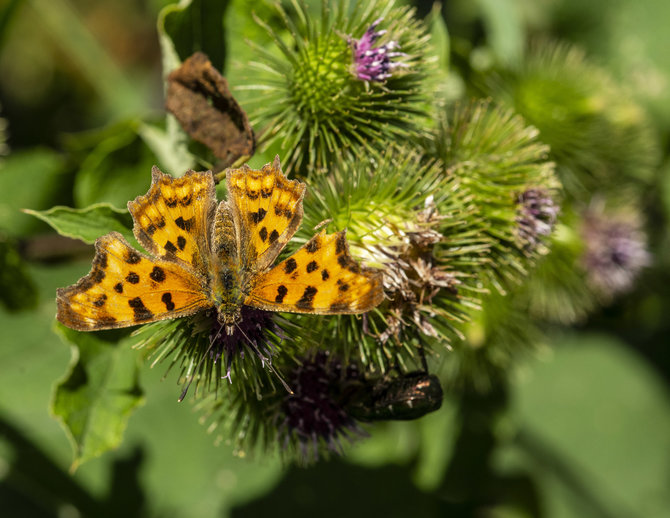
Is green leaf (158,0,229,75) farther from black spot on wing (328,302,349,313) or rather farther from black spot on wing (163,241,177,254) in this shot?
black spot on wing (328,302,349,313)

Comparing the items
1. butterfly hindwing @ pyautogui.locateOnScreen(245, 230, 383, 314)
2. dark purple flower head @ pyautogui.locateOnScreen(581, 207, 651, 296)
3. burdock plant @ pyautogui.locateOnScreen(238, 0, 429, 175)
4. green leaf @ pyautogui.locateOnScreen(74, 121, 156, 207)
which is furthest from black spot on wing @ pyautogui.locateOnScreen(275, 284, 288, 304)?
dark purple flower head @ pyautogui.locateOnScreen(581, 207, 651, 296)

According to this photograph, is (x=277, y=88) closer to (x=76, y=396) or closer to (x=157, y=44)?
(x=76, y=396)

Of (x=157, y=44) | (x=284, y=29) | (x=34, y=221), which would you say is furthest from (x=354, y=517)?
(x=157, y=44)

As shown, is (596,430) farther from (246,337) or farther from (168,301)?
(168,301)

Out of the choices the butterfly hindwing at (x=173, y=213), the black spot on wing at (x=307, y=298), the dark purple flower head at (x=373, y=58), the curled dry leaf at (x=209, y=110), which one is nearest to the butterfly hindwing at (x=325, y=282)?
the black spot on wing at (x=307, y=298)

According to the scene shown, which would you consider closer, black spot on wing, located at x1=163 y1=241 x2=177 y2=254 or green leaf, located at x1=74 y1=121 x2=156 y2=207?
black spot on wing, located at x1=163 y1=241 x2=177 y2=254

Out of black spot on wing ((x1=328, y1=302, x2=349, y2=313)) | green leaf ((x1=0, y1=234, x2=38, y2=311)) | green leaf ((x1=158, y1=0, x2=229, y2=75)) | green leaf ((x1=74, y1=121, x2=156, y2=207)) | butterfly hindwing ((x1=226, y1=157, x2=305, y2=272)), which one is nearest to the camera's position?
black spot on wing ((x1=328, y1=302, x2=349, y2=313))
